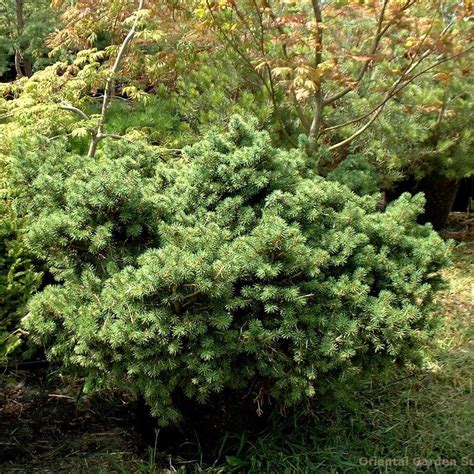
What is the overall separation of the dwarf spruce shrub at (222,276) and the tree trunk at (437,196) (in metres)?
2.59

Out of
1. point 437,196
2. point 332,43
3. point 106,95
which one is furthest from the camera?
point 437,196


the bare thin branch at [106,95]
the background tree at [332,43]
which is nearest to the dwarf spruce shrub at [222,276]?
the bare thin branch at [106,95]

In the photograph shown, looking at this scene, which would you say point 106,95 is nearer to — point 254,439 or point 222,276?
point 222,276

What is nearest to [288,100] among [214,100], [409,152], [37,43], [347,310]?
[214,100]

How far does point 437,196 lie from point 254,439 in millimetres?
3319

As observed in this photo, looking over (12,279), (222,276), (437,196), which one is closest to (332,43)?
(437,196)

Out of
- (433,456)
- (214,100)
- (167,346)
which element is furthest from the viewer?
(214,100)

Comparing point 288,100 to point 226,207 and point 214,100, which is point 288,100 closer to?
point 214,100

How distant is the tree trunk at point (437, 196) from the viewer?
496 cm

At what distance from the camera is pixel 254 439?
2.51 meters

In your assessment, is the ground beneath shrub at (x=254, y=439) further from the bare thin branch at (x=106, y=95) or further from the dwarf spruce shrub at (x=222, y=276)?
the bare thin branch at (x=106, y=95)

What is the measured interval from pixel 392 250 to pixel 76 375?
4.83 feet

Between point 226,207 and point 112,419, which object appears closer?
point 226,207

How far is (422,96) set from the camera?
14.1 ft
